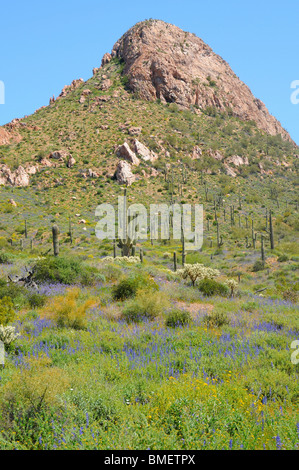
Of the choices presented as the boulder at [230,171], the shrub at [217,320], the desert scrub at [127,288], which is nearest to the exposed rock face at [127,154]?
Result: the boulder at [230,171]

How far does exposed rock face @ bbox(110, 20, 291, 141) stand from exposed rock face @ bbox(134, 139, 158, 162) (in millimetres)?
25270

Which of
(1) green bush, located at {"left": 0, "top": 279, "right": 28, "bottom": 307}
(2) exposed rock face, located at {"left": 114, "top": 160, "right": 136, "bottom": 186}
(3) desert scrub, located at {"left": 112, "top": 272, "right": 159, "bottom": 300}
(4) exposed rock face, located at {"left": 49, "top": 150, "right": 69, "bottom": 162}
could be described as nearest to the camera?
(1) green bush, located at {"left": 0, "top": 279, "right": 28, "bottom": 307}

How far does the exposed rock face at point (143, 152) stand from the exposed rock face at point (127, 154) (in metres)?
2.46

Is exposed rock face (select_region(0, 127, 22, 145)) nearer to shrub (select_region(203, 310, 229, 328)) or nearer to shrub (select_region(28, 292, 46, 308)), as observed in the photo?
shrub (select_region(28, 292, 46, 308))

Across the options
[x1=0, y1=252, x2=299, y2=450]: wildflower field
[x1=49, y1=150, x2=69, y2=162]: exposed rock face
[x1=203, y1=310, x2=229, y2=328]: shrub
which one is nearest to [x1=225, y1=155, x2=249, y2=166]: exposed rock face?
[x1=49, y1=150, x2=69, y2=162]: exposed rock face

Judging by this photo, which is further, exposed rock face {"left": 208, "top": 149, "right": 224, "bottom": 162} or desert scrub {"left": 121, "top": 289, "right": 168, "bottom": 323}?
exposed rock face {"left": 208, "top": 149, "right": 224, "bottom": 162}

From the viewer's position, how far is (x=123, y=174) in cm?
6375

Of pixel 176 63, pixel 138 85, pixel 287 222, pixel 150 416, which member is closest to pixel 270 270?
pixel 150 416

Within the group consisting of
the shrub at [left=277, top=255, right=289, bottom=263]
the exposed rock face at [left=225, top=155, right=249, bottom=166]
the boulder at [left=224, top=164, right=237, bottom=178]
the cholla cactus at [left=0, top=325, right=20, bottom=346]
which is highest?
the exposed rock face at [left=225, top=155, right=249, bottom=166]

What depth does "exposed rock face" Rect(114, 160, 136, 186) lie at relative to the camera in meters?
63.4

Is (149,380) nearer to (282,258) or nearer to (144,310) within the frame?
(144,310)

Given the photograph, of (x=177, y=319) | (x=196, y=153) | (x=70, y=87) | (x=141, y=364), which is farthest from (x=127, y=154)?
(x=141, y=364)

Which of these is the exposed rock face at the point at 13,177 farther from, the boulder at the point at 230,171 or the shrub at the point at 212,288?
the shrub at the point at 212,288

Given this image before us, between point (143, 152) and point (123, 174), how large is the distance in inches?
407
